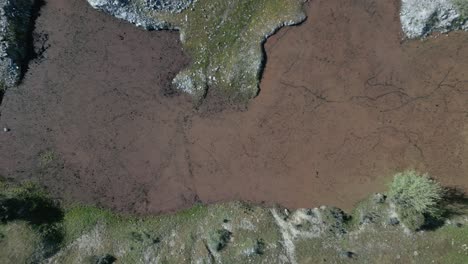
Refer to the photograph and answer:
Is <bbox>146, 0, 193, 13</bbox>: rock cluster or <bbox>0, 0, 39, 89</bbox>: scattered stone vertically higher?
<bbox>146, 0, 193, 13</bbox>: rock cluster

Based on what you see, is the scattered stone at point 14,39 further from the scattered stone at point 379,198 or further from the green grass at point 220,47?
the scattered stone at point 379,198

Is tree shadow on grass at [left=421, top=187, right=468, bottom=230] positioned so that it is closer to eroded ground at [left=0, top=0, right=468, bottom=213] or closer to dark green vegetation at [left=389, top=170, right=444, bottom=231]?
dark green vegetation at [left=389, top=170, right=444, bottom=231]

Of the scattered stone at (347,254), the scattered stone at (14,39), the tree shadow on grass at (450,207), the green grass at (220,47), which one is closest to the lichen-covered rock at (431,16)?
the green grass at (220,47)

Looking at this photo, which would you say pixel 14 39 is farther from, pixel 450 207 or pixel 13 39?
pixel 450 207

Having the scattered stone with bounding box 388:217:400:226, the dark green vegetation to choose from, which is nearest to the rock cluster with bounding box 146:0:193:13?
the dark green vegetation

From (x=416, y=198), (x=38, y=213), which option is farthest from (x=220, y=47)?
(x=38, y=213)

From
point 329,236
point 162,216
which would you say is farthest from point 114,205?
point 329,236
